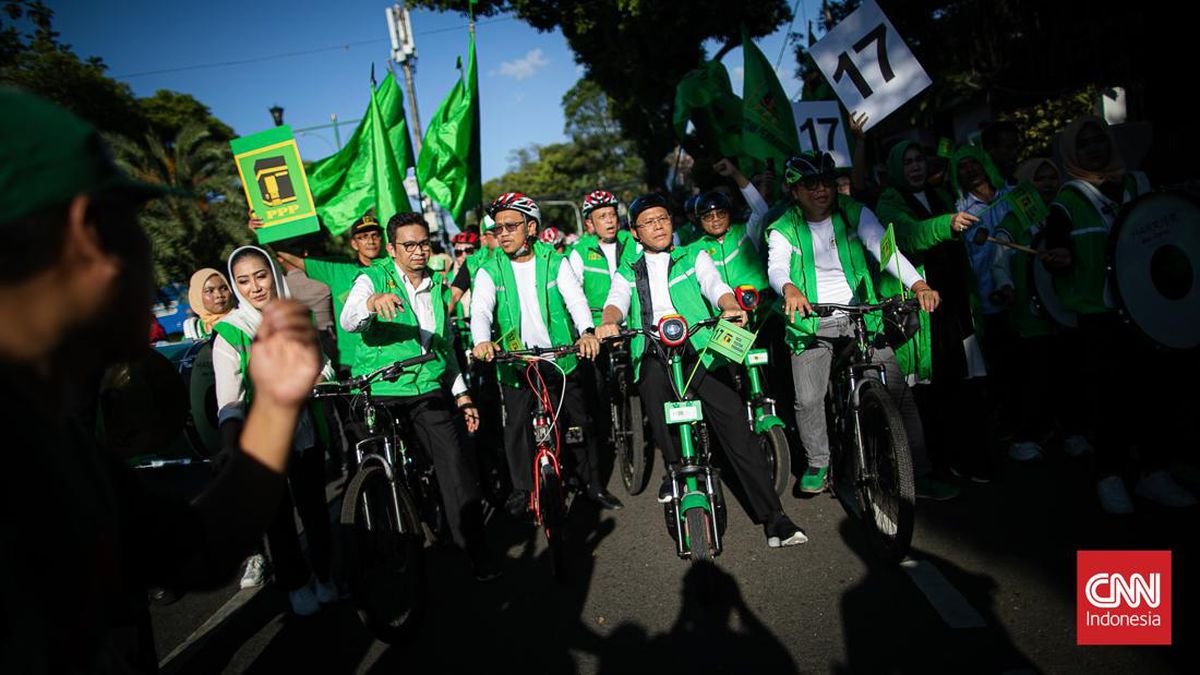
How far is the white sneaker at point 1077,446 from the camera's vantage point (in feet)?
16.9

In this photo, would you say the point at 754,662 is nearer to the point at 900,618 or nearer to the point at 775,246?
the point at 900,618

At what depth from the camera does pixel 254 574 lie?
510cm

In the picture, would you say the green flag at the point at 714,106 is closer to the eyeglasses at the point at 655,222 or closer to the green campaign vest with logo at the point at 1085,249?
the eyeglasses at the point at 655,222

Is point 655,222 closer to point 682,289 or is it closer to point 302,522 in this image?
point 682,289

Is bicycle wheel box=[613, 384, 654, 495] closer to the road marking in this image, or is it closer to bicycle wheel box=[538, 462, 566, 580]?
bicycle wheel box=[538, 462, 566, 580]

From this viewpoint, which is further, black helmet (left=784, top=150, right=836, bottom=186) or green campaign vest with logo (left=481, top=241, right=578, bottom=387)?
green campaign vest with logo (left=481, top=241, right=578, bottom=387)

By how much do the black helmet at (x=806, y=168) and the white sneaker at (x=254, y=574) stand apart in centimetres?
A: 457

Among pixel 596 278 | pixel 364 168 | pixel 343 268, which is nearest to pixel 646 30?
pixel 364 168

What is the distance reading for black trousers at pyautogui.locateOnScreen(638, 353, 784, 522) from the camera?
4.26 metres

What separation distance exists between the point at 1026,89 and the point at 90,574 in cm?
1512

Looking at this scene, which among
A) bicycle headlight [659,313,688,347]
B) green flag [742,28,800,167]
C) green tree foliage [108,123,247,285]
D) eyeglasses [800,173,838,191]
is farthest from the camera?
green tree foliage [108,123,247,285]

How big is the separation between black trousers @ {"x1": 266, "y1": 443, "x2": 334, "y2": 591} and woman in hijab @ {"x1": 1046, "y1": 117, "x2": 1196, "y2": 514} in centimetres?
460

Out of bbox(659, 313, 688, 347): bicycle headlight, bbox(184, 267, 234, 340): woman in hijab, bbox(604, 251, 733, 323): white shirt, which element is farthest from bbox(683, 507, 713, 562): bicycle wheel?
bbox(184, 267, 234, 340): woman in hijab

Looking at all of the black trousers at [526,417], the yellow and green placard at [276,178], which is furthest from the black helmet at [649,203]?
the yellow and green placard at [276,178]
